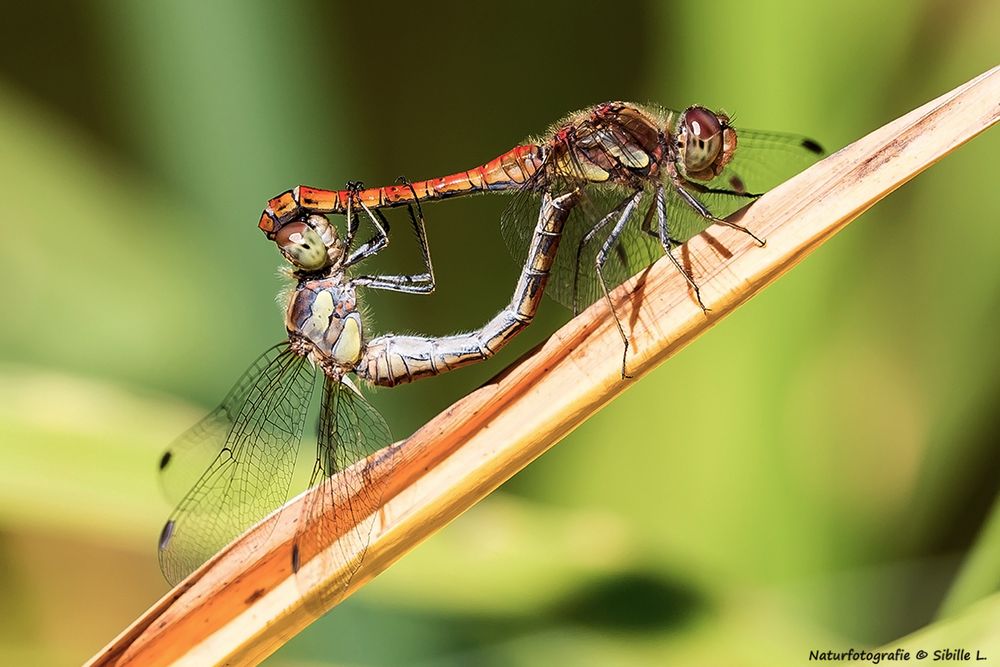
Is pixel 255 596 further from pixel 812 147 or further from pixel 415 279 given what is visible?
pixel 812 147

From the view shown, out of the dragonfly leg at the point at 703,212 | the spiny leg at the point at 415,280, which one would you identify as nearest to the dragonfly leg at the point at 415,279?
the spiny leg at the point at 415,280

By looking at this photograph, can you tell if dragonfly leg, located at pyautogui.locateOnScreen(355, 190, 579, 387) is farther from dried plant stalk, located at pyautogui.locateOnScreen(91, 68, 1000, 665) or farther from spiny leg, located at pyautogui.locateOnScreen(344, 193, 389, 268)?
dried plant stalk, located at pyautogui.locateOnScreen(91, 68, 1000, 665)

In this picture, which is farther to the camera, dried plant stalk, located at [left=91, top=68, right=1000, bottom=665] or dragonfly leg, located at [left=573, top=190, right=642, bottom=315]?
dragonfly leg, located at [left=573, top=190, right=642, bottom=315]

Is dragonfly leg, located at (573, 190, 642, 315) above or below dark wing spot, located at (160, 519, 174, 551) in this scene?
above

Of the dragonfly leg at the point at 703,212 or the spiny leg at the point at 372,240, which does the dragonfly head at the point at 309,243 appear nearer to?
the spiny leg at the point at 372,240

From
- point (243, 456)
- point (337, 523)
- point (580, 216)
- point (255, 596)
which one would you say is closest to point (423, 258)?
point (580, 216)

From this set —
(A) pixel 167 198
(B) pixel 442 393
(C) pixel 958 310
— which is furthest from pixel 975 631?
(A) pixel 167 198

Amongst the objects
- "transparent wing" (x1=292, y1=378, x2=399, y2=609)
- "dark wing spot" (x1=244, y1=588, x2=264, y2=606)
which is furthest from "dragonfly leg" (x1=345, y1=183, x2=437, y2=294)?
"dark wing spot" (x1=244, y1=588, x2=264, y2=606)

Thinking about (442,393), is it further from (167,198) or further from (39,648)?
(39,648)
